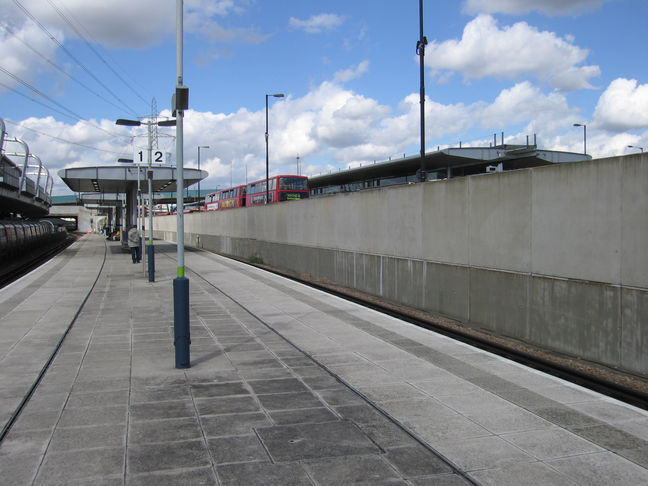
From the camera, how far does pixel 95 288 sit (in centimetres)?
1575

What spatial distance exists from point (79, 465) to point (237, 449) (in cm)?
121

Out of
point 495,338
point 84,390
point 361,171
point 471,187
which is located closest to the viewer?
point 84,390

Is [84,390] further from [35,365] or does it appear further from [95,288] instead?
[95,288]

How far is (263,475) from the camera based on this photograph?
401 cm

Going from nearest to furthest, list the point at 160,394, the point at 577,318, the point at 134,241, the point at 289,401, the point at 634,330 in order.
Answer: the point at 289,401, the point at 160,394, the point at 634,330, the point at 577,318, the point at 134,241

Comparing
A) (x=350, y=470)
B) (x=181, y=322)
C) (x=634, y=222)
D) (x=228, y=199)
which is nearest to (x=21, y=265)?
(x=228, y=199)

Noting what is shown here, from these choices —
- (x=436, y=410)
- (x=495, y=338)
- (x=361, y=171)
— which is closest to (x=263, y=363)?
(x=436, y=410)

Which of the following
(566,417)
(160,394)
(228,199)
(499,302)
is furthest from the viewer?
(228,199)

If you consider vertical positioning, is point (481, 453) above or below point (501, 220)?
below

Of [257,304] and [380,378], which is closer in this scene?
[380,378]

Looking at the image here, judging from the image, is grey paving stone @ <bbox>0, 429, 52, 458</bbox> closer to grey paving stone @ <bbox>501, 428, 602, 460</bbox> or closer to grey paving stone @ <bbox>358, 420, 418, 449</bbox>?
grey paving stone @ <bbox>358, 420, 418, 449</bbox>

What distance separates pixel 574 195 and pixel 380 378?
3.93 metres

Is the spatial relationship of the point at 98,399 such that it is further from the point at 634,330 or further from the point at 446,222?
the point at 446,222

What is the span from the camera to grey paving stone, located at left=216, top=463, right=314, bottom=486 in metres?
3.89
